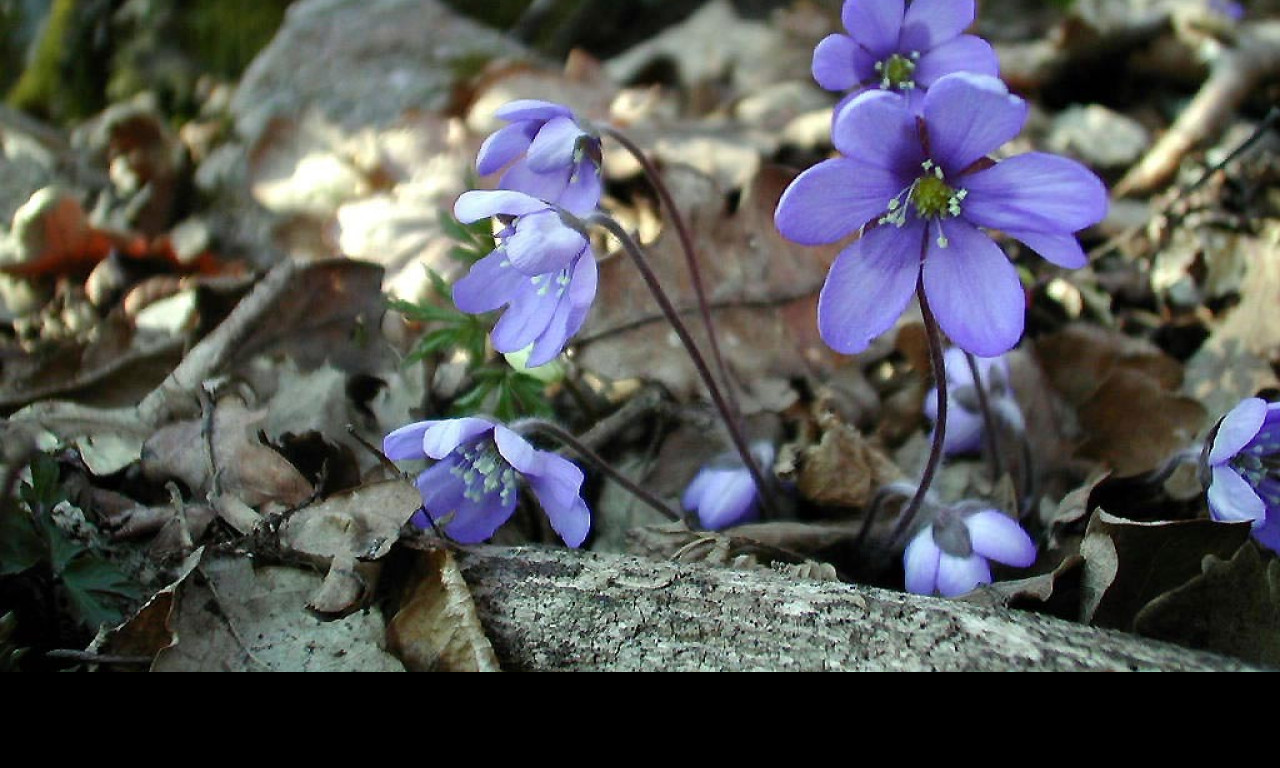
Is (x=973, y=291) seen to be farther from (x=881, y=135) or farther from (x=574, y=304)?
(x=574, y=304)

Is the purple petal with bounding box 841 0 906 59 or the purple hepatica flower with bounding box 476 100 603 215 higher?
the purple petal with bounding box 841 0 906 59

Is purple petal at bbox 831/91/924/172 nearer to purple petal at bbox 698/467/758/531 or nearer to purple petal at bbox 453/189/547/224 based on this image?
purple petal at bbox 453/189/547/224

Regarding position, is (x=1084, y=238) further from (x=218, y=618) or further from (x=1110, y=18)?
(x=218, y=618)

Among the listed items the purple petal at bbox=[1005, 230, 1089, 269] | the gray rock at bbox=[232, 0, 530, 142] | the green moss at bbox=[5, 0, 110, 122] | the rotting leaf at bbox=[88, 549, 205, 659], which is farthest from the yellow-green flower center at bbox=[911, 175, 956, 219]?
the green moss at bbox=[5, 0, 110, 122]

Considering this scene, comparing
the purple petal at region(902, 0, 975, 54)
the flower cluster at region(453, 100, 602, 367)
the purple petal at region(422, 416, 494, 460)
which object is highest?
the purple petal at region(902, 0, 975, 54)

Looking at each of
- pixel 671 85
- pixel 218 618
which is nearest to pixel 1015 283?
pixel 218 618

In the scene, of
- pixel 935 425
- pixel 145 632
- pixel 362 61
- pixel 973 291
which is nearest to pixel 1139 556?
pixel 935 425
